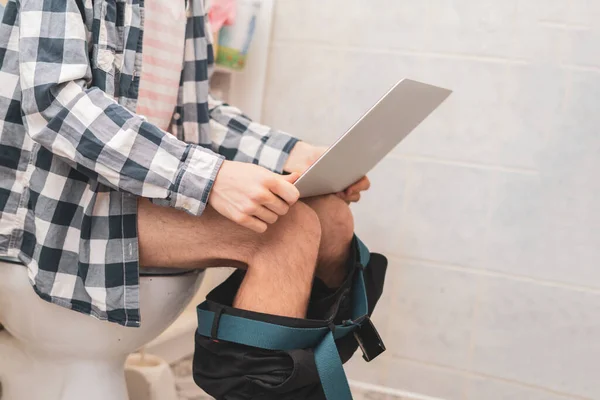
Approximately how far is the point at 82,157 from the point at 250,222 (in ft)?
0.66

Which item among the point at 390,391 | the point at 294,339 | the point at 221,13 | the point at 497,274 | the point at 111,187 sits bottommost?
the point at 390,391

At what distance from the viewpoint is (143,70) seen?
87 centimetres

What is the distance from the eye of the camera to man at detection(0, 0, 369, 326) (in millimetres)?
702

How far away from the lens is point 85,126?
696 mm

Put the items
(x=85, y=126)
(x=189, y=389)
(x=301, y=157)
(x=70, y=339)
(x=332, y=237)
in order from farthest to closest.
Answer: (x=189, y=389) → (x=301, y=157) → (x=332, y=237) → (x=70, y=339) → (x=85, y=126)

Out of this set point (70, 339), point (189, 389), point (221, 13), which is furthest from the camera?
point (221, 13)

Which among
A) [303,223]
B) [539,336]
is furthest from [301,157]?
[539,336]

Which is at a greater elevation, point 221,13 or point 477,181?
point 221,13

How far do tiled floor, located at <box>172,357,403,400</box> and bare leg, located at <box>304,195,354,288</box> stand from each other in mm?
433

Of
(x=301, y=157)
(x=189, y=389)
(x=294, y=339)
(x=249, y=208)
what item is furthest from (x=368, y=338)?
(x=189, y=389)

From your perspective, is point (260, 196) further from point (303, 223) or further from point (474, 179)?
point (474, 179)

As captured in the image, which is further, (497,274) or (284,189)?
(497,274)

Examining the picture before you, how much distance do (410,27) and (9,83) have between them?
83 cm

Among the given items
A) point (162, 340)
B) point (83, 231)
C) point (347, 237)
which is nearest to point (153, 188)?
point (83, 231)
